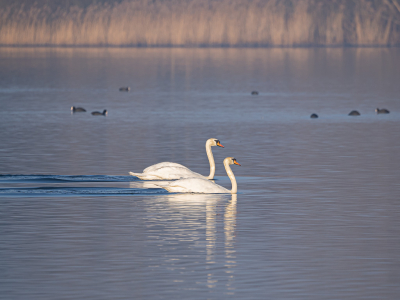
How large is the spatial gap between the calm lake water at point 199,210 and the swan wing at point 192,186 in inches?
7.1

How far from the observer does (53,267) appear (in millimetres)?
13766

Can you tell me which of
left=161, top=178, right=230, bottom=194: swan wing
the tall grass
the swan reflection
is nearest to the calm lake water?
the swan reflection

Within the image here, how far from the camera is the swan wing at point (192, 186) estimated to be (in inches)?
810

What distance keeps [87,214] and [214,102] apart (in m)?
38.0

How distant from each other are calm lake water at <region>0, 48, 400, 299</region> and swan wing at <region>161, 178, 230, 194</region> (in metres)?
0.18

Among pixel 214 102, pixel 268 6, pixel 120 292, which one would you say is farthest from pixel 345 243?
pixel 268 6

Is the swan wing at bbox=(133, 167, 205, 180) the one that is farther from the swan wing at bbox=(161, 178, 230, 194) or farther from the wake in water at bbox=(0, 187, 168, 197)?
the swan wing at bbox=(161, 178, 230, 194)

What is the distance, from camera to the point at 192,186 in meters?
20.6

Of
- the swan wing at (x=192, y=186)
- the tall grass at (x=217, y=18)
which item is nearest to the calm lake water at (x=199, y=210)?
the swan wing at (x=192, y=186)

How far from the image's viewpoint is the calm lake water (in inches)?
514

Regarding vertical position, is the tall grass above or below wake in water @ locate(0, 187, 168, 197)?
above

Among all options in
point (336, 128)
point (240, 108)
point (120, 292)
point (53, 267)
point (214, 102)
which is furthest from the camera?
point (214, 102)

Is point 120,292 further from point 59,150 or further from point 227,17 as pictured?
point 227,17

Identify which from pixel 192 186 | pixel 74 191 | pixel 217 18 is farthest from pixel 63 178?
pixel 217 18
